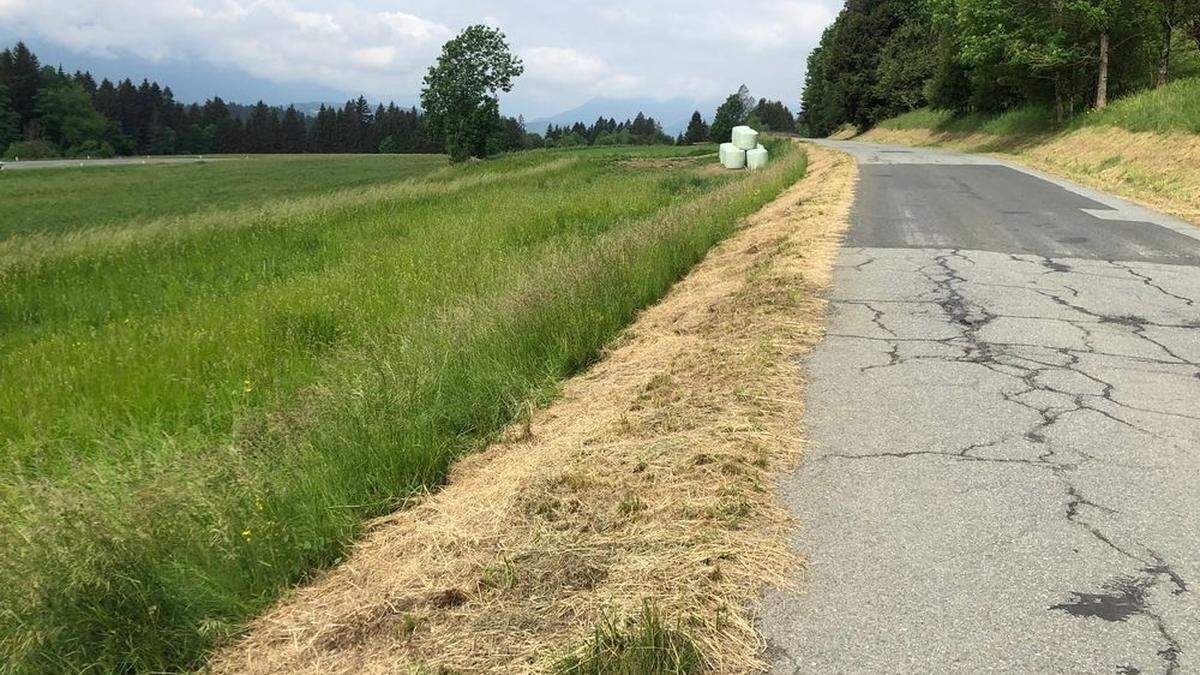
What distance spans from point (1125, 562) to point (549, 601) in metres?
2.09

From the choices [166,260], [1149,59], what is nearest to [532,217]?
[166,260]

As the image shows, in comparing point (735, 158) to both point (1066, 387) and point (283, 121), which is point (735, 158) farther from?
point (283, 121)

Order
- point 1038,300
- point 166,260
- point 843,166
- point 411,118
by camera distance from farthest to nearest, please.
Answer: point 411,118
point 843,166
point 166,260
point 1038,300

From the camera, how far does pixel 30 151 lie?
9656cm

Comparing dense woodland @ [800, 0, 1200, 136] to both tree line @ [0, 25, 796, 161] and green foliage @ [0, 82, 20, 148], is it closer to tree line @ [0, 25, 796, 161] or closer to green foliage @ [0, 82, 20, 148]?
tree line @ [0, 25, 796, 161]

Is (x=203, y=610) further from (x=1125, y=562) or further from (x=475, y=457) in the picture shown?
(x=1125, y=562)

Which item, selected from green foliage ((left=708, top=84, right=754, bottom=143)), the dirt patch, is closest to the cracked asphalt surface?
the dirt patch

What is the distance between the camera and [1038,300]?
671 centimetres

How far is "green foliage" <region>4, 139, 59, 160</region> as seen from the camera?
95.8 meters

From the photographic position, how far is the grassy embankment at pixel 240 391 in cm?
284

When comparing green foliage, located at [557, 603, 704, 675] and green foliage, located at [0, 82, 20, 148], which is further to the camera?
green foliage, located at [0, 82, 20, 148]

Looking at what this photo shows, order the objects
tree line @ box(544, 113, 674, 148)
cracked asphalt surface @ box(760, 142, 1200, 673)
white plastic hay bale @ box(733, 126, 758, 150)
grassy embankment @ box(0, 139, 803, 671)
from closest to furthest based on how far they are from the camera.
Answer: cracked asphalt surface @ box(760, 142, 1200, 673) → grassy embankment @ box(0, 139, 803, 671) → white plastic hay bale @ box(733, 126, 758, 150) → tree line @ box(544, 113, 674, 148)

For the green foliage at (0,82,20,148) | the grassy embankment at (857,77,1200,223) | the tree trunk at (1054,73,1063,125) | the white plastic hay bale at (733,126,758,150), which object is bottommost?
the grassy embankment at (857,77,1200,223)

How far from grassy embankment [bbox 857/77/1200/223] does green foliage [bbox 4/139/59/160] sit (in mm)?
110427
